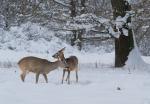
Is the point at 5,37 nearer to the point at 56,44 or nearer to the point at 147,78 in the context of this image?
the point at 56,44

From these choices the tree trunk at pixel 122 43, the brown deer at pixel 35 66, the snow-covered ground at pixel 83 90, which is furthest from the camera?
the tree trunk at pixel 122 43

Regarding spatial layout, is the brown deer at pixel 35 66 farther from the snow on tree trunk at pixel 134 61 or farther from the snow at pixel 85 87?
the snow on tree trunk at pixel 134 61

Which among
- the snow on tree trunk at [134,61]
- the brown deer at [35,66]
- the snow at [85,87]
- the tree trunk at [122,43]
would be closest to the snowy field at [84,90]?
Answer: the snow at [85,87]

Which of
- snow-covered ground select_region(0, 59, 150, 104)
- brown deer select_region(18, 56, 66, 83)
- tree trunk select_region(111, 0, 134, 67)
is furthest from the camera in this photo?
tree trunk select_region(111, 0, 134, 67)

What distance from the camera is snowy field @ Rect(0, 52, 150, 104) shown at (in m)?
9.27

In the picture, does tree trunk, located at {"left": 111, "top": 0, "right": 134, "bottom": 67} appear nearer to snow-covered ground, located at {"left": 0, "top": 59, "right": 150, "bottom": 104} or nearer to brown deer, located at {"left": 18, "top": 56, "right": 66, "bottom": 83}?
snow-covered ground, located at {"left": 0, "top": 59, "right": 150, "bottom": 104}

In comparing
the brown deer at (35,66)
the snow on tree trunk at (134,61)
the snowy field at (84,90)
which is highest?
the brown deer at (35,66)

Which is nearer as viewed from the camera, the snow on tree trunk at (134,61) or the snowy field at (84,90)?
the snowy field at (84,90)

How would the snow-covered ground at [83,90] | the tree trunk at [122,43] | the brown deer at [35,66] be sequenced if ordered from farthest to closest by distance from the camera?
the tree trunk at [122,43], the brown deer at [35,66], the snow-covered ground at [83,90]

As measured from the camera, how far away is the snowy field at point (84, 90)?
365 inches

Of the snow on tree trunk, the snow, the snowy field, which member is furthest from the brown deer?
the snow on tree trunk

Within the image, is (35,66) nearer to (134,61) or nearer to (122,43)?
(122,43)

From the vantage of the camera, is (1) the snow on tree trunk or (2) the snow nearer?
(2) the snow

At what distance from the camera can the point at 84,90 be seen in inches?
417
